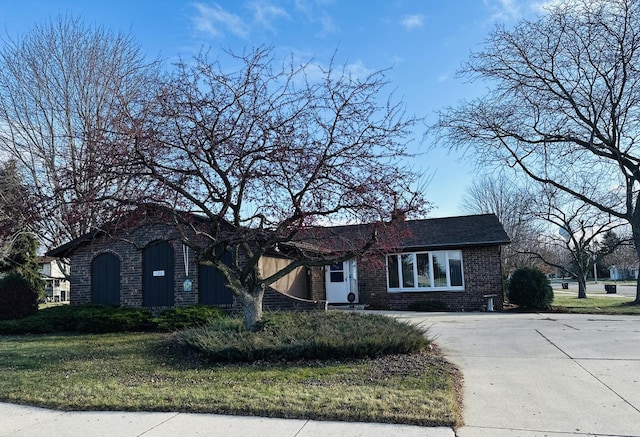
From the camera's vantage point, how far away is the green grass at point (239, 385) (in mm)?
5652

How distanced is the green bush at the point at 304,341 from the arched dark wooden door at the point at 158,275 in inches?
294

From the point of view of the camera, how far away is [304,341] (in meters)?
8.69

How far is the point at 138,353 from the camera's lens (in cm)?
994

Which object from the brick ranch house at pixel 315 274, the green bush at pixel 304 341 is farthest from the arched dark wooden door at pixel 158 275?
the green bush at pixel 304 341

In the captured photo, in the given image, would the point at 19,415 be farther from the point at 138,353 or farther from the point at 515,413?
the point at 515,413

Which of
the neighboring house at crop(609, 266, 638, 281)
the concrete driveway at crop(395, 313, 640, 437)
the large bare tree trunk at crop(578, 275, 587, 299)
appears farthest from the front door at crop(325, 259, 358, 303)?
the neighboring house at crop(609, 266, 638, 281)

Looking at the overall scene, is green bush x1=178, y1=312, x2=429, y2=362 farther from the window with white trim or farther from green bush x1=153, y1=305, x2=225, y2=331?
the window with white trim

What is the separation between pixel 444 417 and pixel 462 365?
3174 millimetres

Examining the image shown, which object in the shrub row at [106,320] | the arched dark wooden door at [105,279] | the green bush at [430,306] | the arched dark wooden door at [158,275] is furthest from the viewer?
the green bush at [430,306]

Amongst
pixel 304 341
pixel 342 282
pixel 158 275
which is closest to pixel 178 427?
pixel 304 341

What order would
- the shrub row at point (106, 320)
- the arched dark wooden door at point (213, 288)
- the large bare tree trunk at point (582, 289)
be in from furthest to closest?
the large bare tree trunk at point (582, 289)
the arched dark wooden door at point (213, 288)
the shrub row at point (106, 320)

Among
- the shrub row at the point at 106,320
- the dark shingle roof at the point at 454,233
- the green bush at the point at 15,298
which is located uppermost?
the dark shingle roof at the point at 454,233

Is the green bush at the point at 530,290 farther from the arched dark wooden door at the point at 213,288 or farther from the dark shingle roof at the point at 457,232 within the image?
the arched dark wooden door at the point at 213,288

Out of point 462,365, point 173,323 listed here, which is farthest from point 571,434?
point 173,323
